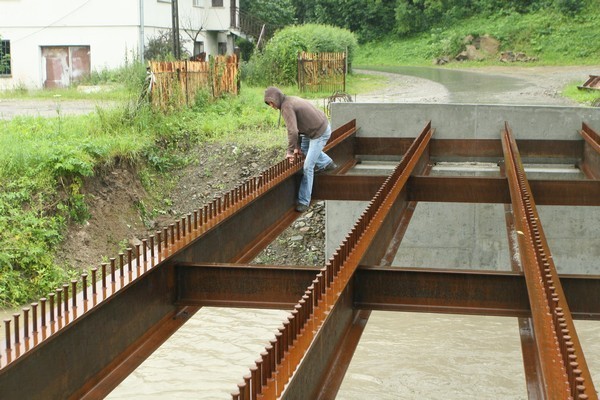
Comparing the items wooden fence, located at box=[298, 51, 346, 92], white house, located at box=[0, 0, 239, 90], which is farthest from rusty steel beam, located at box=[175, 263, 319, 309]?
white house, located at box=[0, 0, 239, 90]

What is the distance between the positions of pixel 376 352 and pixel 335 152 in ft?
8.77

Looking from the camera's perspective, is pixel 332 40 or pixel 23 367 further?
pixel 332 40

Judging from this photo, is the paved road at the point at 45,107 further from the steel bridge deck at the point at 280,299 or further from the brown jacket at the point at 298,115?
the steel bridge deck at the point at 280,299

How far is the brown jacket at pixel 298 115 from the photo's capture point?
1061 centimetres

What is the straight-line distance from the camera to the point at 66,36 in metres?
30.0

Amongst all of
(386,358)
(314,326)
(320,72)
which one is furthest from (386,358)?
(320,72)

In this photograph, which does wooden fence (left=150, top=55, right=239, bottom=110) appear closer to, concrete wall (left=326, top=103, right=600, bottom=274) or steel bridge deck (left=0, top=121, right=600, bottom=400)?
concrete wall (left=326, top=103, right=600, bottom=274)

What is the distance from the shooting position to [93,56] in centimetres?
2992

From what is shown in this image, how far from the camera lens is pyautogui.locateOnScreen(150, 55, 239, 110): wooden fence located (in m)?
18.6

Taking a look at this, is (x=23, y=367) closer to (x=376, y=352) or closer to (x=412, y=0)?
(x=376, y=352)

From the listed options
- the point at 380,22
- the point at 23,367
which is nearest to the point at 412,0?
the point at 380,22

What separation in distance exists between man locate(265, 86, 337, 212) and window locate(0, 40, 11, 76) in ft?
69.2

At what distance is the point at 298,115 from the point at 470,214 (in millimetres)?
5595

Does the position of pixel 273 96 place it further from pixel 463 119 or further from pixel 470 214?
pixel 470 214
